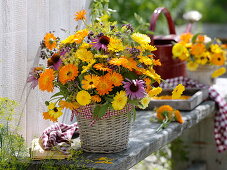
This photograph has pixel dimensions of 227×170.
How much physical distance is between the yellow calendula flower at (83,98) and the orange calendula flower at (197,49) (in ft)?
5.63

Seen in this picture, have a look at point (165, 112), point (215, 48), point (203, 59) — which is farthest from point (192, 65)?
point (165, 112)

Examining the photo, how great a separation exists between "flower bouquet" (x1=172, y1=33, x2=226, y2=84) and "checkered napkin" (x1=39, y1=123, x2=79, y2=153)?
130cm

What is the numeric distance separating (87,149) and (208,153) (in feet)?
6.31

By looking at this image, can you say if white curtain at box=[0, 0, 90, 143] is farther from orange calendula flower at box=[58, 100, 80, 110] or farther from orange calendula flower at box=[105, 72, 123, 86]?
orange calendula flower at box=[105, 72, 123, 86]

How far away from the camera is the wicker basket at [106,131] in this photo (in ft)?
8.09

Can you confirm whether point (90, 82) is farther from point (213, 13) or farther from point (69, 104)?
point (213, 13)

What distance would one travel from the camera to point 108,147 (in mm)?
2521

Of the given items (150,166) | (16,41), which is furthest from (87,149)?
(150,166)

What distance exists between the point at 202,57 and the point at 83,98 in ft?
5.84

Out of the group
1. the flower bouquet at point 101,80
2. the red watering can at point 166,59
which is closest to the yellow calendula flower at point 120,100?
the flower bouquet at point 101,80

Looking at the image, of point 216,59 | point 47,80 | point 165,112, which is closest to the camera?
point 47,80

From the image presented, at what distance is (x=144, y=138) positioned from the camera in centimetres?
284

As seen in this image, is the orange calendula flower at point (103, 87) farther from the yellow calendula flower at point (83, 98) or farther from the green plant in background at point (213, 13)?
the green plant in background at point (213, 13)

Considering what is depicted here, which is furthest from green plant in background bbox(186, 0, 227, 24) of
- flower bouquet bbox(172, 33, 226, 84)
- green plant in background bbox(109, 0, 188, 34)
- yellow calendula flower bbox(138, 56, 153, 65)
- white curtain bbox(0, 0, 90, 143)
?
yellow calendula flower bbox(138, 56, 153, 65)
